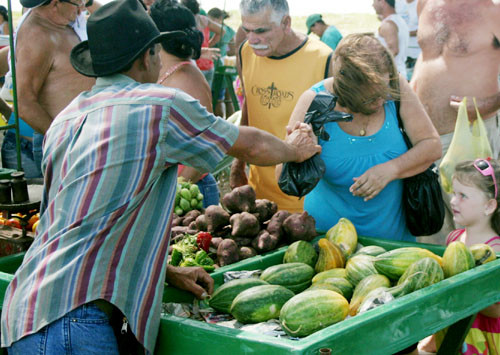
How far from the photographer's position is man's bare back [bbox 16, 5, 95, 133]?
4562 mm

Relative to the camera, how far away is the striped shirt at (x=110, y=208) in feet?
6.65

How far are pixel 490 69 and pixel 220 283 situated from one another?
9.51ft

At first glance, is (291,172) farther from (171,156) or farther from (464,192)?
(171,156)

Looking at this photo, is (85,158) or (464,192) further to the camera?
(464,192)

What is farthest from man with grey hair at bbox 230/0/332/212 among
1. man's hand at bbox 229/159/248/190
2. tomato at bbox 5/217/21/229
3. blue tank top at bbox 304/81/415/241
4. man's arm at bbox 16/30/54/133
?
tomato at bbox 5/217/21/229

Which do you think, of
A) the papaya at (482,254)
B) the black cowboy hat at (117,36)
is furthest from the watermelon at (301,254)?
the black cowboy hat at (117,36)

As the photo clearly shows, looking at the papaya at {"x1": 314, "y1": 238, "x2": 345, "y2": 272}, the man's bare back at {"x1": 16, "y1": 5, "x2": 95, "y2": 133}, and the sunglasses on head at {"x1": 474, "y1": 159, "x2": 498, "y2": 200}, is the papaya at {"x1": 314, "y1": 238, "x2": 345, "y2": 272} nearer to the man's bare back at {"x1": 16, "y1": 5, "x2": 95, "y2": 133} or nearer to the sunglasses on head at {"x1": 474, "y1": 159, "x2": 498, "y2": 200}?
the sunglasses on head at {"x1": 474, "y1": 159, "x2": 498, "y2": 200}

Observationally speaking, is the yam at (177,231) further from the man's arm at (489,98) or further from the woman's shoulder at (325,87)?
the man's arm at (489,98)

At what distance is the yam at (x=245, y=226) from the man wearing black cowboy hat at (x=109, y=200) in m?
0.98

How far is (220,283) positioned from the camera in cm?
281

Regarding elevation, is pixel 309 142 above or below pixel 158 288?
above

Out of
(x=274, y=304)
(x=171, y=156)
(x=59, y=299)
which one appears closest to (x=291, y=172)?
(x=274, y=304)

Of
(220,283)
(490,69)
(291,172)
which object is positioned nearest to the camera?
(220,283)

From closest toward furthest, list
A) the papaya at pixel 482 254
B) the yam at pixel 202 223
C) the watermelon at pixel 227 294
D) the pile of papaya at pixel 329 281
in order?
the pile of papaya at pixel 329 281 < the watermelon at pixel 227 294 < the papaya at pixel 482 254 < the yam at pixel 202 223
